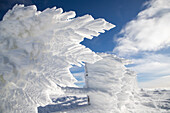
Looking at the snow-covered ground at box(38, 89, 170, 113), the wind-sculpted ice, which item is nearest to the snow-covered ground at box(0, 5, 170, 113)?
the wind-sculpted ice

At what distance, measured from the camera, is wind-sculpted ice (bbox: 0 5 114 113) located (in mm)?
615

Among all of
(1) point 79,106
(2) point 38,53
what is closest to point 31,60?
(2) point 38,53

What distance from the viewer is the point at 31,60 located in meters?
0.65

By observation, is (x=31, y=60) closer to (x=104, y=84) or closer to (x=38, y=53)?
(x=38, y=53)

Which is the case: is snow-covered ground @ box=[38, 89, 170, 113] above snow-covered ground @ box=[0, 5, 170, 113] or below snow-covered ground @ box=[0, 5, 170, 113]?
below

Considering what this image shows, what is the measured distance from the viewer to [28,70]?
2.08ft

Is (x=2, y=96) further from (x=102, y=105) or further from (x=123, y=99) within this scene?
(x=123, y=99)

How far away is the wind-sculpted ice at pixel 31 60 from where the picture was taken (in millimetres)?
615

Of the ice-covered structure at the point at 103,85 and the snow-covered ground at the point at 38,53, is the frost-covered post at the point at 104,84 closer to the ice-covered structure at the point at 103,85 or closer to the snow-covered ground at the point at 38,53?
the ice-covered structure at the point at 103,85

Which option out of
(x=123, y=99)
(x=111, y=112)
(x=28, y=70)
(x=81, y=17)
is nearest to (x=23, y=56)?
(x=28, y=70)

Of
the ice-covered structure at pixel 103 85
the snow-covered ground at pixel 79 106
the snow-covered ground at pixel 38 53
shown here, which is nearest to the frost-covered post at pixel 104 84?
the ice-covered structure at pixel 103 85

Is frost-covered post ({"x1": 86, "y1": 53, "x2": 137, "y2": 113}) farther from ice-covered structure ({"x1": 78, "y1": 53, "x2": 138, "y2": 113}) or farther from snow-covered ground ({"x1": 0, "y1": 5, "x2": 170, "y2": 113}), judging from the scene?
snow-covered ground ({"x1": 0, "y1": 5, "x2": 170, "y2": 113})

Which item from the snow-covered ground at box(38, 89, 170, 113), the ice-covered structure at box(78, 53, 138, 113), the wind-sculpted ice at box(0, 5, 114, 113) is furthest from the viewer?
the ice-covered structure at box(78, 53, 138, 113)

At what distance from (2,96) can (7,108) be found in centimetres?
7
